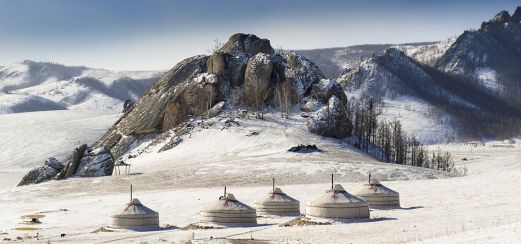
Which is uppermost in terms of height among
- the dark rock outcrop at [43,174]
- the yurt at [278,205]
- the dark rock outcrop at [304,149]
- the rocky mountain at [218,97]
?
the rocky mountain at [218,97]

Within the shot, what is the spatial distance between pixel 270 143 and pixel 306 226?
56811 millimetres

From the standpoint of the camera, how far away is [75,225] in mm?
52219

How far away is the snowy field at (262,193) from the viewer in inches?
1697

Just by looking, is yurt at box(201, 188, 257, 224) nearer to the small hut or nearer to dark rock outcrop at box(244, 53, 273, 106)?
the small hut

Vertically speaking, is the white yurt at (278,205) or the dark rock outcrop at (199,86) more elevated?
the dark rock outcrop at (199,86)

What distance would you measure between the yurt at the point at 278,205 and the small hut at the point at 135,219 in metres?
8.64

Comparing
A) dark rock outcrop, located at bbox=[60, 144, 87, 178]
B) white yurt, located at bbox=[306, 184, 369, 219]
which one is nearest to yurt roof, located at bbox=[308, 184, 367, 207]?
white yurt, located at bbox=[306, 184, 369, 219]

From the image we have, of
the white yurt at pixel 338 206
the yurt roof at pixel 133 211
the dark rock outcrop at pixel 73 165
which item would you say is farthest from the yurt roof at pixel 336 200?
the dark rock outcrop at pixel 73 165

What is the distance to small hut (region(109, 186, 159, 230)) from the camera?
162ft

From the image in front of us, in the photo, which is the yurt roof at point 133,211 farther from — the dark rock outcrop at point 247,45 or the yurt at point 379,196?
the dark rock outcrop at point 247,45

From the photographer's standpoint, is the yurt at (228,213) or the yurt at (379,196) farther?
the yurt at (379,196)

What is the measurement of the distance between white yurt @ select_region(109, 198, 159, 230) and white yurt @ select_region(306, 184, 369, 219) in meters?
10.3

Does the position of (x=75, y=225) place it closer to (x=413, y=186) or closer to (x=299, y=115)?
(x=413, y=186)

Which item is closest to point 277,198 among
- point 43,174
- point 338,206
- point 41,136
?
point 338,206
